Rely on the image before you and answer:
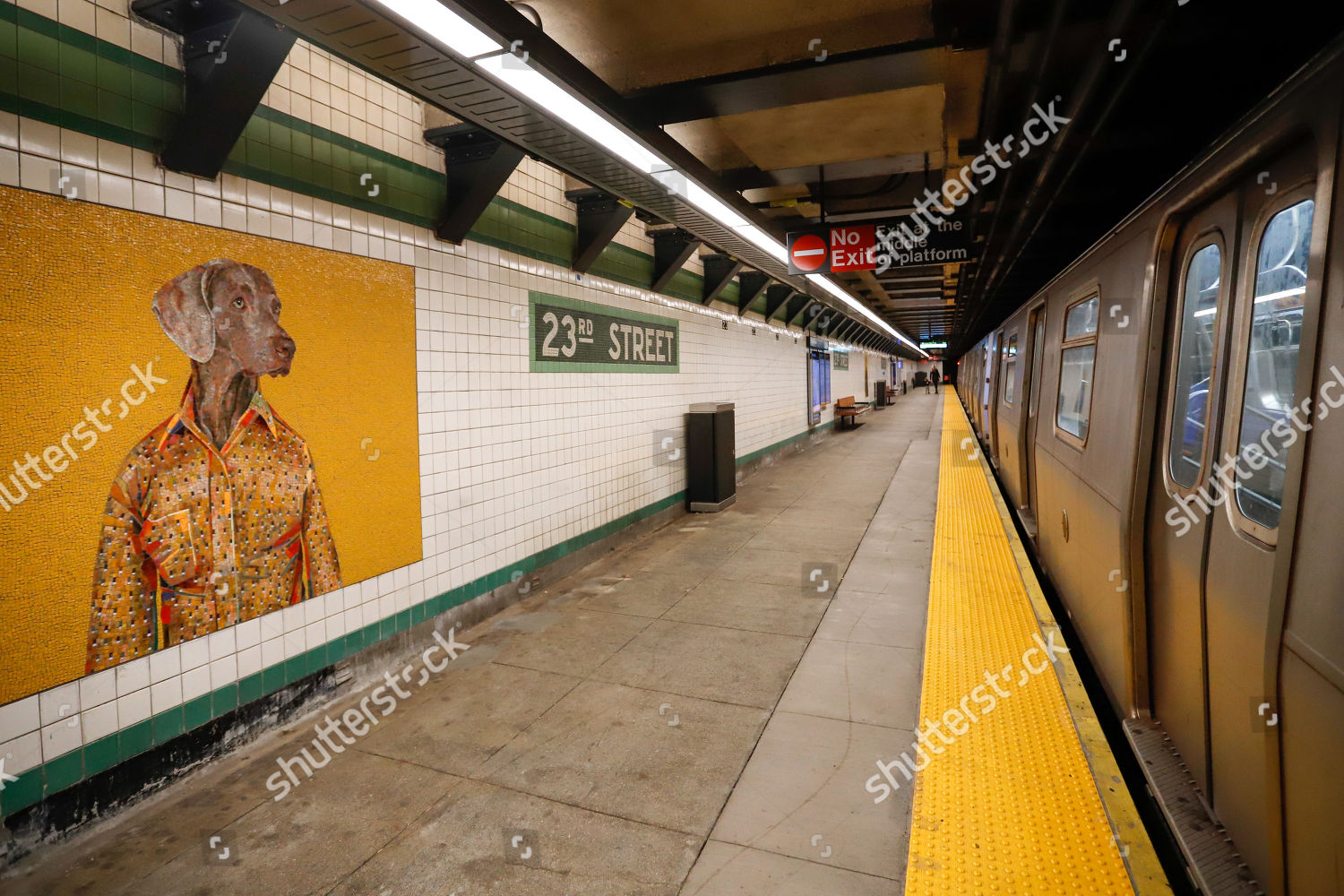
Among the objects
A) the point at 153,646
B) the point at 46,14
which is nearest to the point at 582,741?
the point at 153,646

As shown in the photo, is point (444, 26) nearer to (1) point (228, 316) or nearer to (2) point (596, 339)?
(1) point (228, 316)

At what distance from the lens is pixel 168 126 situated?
3014 mm

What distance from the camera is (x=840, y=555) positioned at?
21.4 ft

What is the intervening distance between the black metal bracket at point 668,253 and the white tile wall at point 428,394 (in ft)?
0.50

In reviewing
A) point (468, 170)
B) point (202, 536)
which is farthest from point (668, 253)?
point (202, 536)

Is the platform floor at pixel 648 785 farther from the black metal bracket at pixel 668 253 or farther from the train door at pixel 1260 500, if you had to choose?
the black metal bracket at pixel 668 253

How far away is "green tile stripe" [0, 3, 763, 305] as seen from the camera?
8.43 feet

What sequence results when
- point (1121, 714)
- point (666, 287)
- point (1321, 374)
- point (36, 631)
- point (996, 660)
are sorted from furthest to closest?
point (666, 287), point (996, 660), point (1121, 714), point (36, 631), point (1321, 374)

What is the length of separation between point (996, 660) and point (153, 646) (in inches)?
150

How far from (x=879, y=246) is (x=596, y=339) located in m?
2.70

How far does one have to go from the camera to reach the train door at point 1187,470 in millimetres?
2102

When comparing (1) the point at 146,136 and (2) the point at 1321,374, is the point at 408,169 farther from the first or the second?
(2) the point at 1321,374

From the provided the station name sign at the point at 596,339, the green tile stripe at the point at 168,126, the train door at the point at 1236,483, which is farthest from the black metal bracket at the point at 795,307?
the train door at the point at 1236,483

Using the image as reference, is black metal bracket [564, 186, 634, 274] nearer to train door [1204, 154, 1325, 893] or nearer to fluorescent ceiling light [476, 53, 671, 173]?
fluorescent ceiling light [476, 53, 671, 173]
